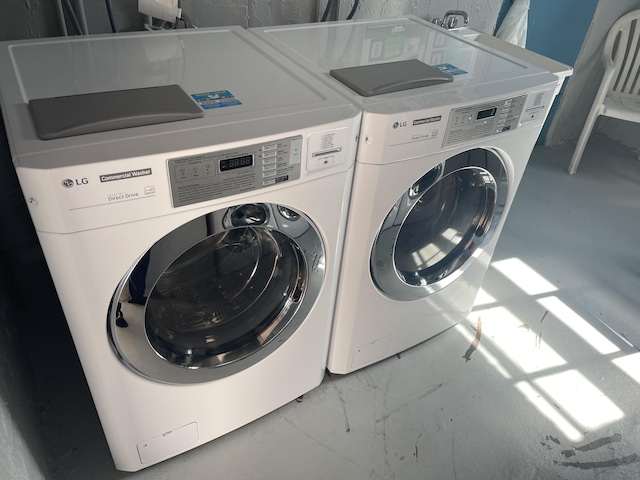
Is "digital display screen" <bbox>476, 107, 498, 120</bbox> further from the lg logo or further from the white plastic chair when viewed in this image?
the white plastic chair

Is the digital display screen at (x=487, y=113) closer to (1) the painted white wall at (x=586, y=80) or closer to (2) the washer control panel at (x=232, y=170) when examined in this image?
(2) the washer control panel at (x=232, y=170)

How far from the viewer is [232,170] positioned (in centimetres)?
89

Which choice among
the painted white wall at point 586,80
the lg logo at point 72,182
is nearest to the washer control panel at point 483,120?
the lg logo at point 72,182

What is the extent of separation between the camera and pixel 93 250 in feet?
2.75

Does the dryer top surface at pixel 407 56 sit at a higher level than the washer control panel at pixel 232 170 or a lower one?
higher

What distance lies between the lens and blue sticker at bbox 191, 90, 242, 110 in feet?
3.18

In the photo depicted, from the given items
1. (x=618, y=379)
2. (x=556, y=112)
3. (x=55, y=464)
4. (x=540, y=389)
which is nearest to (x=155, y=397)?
(x=55, y=464)

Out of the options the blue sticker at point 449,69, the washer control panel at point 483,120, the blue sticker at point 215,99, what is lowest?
the washer control panel at point 483,120

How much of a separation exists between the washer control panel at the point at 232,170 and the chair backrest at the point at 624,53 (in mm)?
2213

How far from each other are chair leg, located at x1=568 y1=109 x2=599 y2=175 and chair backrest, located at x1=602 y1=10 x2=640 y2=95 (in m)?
0.23

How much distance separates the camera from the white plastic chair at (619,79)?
246cm

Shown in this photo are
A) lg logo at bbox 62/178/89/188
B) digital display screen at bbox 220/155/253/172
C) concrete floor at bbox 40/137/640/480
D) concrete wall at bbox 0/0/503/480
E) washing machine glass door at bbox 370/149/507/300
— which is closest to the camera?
lg logo at bbox 62/178/89/188

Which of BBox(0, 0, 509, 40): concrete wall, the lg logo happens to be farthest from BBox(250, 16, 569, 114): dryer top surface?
the lg logo

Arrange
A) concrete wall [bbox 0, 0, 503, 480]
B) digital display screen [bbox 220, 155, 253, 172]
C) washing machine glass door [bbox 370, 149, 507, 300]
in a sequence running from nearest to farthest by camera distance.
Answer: digital display screen [bbox 220, 155, 253, 172]
concrete wall [bbox 0, 0, 503, 480]
washing machine glass door [bbox 370, 149, 507, 300]
